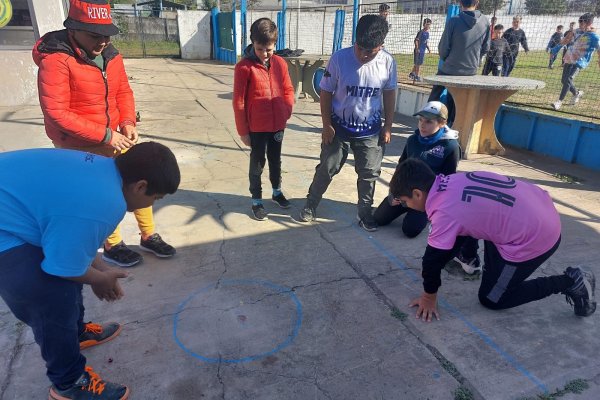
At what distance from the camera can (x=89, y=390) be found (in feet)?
6.55

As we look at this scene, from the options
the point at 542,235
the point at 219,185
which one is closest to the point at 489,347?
the point at 542,235

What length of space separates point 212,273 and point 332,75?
1895 mm

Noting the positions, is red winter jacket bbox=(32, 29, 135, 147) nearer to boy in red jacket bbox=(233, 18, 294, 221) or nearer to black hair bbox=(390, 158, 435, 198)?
boy in red jacket bbox=(233, 18, 294, 221)

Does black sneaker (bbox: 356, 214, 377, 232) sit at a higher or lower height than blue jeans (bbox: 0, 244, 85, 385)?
lower

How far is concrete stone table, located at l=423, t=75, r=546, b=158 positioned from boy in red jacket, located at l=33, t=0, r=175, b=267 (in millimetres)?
4124

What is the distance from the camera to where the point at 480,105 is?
6.16 metres

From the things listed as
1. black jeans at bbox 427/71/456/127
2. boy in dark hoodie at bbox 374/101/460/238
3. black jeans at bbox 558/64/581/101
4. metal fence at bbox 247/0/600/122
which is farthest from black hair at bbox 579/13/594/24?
boy in dark hoodie at bbox 374/101/460/238

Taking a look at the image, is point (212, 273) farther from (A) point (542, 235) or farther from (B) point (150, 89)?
(B) point (150, 89)

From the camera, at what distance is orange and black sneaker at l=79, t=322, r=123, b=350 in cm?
237

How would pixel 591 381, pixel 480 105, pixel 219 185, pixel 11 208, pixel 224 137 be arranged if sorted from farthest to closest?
pixel 224 137, pixel 480 105, pixel 219 185, pixel 591 381, pixel 11 208

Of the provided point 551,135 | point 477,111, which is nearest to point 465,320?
point 477,111

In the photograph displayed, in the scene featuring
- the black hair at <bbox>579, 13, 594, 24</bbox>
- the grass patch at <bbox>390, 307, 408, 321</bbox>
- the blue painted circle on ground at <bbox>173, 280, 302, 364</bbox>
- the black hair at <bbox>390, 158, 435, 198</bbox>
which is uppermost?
the black hair at <bbox>579, 13, 594, 24</bbox>

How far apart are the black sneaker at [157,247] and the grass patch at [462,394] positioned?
2.24 metres

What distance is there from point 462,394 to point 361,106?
2315 mm
